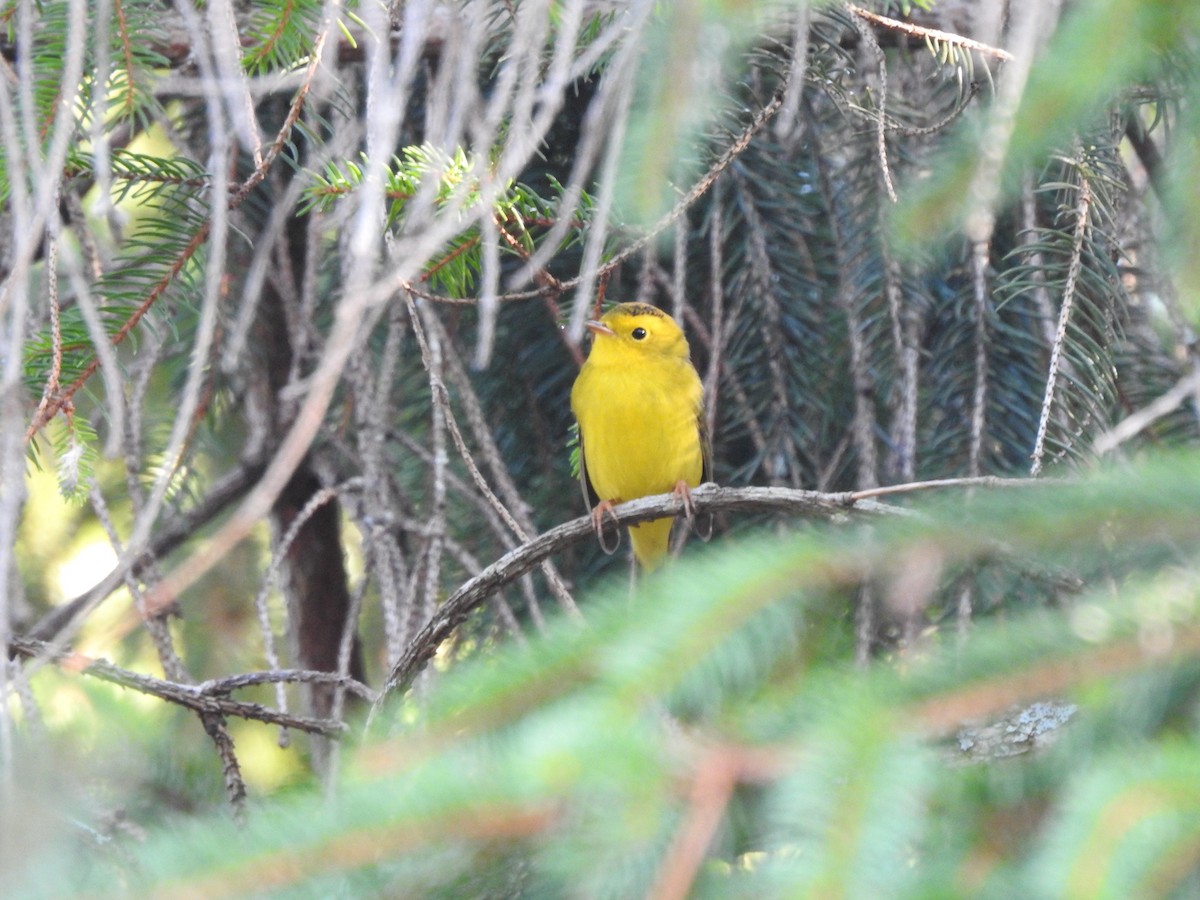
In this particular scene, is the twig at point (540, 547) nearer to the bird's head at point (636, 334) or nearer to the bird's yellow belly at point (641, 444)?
the bird's head at point (636, 334)

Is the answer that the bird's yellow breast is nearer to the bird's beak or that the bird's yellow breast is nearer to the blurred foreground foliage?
the bird's beak

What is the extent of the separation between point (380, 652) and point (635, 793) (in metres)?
3.50

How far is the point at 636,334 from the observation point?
3668 millimetres

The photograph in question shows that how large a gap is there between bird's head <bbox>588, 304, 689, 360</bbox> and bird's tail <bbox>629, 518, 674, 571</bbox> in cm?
71

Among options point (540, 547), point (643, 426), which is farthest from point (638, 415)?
point (540, 547)

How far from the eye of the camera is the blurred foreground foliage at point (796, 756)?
96cm

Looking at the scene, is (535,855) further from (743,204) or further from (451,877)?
(743,204)

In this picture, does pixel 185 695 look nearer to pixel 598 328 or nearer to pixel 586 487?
pixel 586 487

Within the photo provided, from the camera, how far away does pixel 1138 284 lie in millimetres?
3037

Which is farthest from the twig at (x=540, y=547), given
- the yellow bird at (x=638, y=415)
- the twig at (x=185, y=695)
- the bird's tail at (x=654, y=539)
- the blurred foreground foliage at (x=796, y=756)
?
the bird's tail at (x=654, y=539)

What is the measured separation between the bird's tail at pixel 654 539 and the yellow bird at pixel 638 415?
257 mm

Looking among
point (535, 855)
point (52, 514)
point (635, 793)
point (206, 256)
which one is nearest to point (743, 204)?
point (206, 256)

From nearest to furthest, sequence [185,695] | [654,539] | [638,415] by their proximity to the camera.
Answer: [185,695]
[638,415]
[654,539]

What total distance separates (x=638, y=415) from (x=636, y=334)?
30cm
